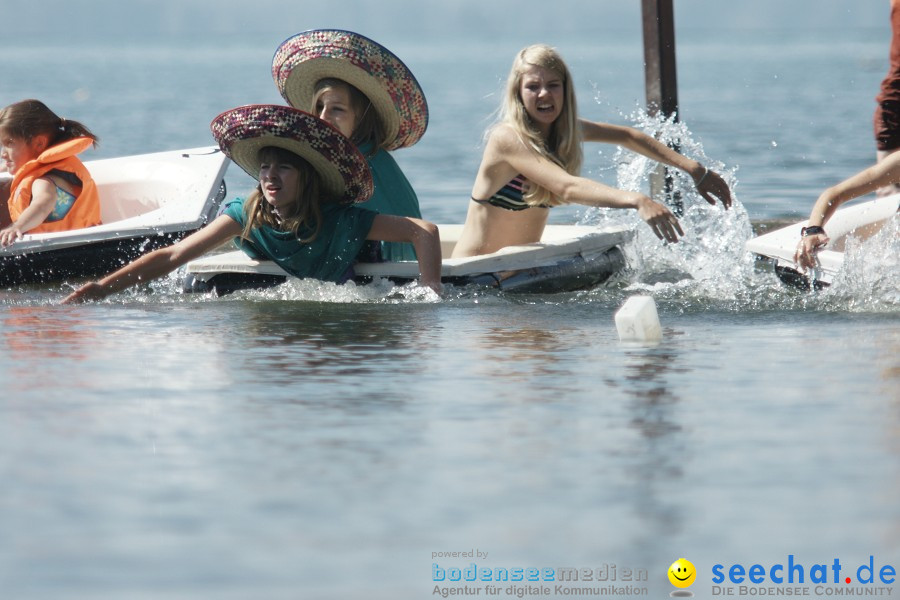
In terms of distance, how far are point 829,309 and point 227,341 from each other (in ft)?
8.24

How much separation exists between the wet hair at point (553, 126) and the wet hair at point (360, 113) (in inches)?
29.9

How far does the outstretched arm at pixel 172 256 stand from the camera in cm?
759

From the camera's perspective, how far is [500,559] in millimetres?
3873

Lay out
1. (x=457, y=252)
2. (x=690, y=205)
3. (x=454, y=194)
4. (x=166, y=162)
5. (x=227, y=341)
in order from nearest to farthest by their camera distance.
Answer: (x=227, y=341), (x=457, y=252), (x=166, y=162), (x=690, y=205), (x=454, y=194)

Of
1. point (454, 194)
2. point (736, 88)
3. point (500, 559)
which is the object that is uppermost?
point (736, 88)

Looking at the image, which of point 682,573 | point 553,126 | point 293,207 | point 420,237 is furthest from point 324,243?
point 682,573

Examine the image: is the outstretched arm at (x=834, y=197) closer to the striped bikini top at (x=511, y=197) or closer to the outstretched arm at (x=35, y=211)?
the striped bikini top at (x=511, y=197)

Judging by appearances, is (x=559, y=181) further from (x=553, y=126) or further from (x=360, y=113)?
(x=360, y=113)

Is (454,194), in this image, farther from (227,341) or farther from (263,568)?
(263,568)

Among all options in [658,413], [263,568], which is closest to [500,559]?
[263,568]

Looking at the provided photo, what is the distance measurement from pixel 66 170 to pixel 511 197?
110 inches

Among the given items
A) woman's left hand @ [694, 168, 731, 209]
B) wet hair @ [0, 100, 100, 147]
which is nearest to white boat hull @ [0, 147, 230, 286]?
wet hair @ [0, 100, 100, 147]

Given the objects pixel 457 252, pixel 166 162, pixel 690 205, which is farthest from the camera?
pixel 690 205

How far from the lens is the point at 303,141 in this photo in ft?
24.5
